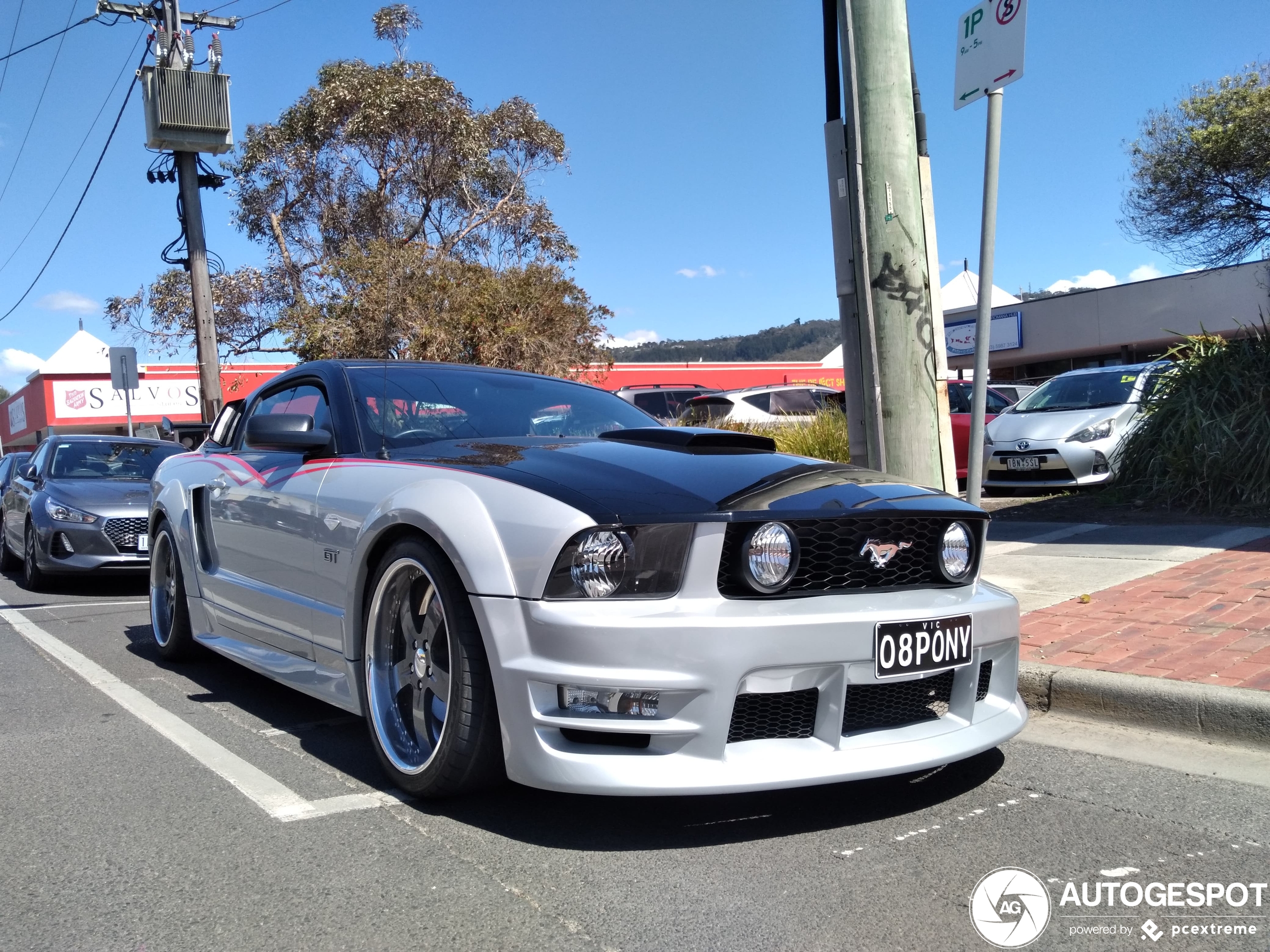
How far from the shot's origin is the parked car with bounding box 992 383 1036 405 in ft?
54.1

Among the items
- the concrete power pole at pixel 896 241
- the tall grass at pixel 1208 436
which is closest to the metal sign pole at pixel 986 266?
the concrete power pole at pixel 896 241

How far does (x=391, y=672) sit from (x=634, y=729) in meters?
1.08

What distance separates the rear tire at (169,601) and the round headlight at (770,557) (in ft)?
11.3

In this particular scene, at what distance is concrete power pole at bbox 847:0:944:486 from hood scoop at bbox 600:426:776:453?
179 cm

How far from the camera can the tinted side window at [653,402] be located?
15.0 m

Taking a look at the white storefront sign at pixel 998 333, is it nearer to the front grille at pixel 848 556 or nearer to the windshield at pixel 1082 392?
the windshield at pixel 1082 392

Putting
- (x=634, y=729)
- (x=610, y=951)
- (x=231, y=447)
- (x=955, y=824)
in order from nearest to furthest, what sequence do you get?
(x=610, y=951), (x=634, y=729), (x=955, y=824), (x=231, y=447)

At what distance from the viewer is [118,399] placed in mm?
35719

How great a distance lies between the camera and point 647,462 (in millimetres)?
3262

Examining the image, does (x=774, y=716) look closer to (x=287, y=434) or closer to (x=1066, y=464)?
(x=287, y=434)

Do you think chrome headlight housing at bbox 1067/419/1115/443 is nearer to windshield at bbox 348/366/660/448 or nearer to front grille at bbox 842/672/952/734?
windshield at bbox 348/366/660/448

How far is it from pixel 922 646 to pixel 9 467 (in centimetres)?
1371

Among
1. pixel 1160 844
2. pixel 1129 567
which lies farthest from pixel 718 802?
pixel 1129 567

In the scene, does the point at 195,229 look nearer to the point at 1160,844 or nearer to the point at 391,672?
the point at 391,672
